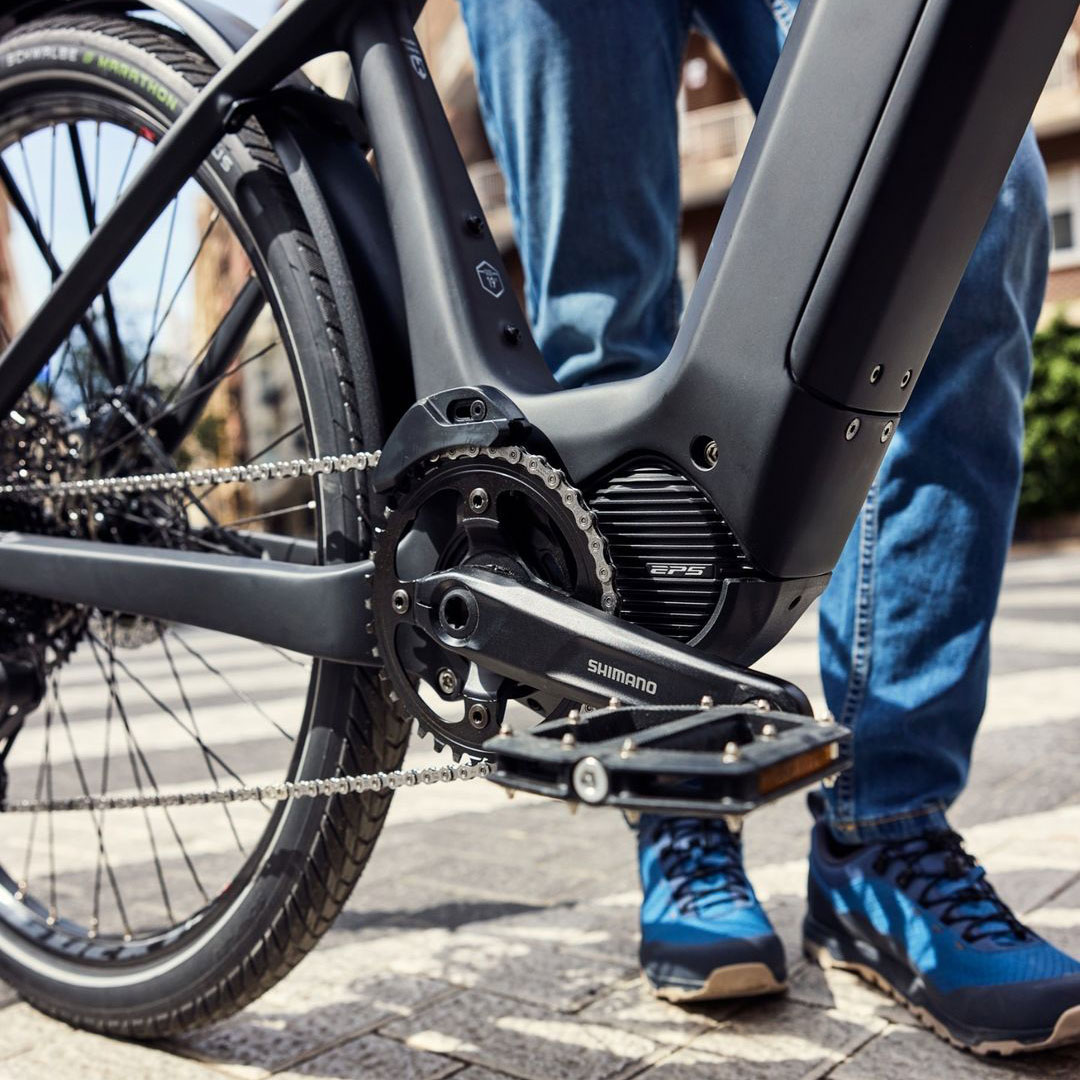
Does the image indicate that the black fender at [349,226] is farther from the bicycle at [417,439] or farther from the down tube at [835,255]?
the down tube at [835,255]

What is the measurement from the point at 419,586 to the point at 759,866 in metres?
1.11

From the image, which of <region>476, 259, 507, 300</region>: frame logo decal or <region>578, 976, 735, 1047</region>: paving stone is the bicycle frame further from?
<region>578, 976, 735, 1047</region>: paving stone

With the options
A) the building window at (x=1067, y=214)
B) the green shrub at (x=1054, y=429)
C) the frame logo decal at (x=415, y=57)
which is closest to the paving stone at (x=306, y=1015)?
the frame logo decal at (x=415, y=57)

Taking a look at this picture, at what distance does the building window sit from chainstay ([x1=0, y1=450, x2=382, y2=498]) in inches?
703

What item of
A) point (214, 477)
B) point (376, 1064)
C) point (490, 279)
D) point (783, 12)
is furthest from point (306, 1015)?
point (783, 12)

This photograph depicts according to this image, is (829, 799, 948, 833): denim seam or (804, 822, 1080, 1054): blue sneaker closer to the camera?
(804, 822, 1080, 1054): blue sneaker

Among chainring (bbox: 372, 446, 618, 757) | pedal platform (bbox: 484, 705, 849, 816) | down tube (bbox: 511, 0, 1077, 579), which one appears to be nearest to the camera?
pedal platform (bbox: 484, 705, 849, 816)

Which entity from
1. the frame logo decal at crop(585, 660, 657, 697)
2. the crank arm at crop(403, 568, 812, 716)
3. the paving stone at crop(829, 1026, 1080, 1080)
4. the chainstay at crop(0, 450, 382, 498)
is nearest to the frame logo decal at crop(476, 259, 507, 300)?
the chainstay at crop(0, 450, 382, 498)

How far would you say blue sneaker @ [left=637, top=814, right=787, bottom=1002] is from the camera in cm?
144

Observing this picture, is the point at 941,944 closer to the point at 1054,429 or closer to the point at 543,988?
the point at 543,988

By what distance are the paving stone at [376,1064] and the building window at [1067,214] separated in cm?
1794

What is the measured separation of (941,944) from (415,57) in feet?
3.69

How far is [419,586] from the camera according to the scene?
117 cm

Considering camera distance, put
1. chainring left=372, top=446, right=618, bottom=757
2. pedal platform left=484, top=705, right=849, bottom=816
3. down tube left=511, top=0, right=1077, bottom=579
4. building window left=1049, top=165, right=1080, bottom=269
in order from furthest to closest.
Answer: building window left=1049, top=165, right=1080, bottom=269 → chainring left=372, top=446, right=618, bottom=757 → down tube left=511, top=0, right=1077, bottom=579 → pedal platform left=484, top=705, right=849, bottom=816
